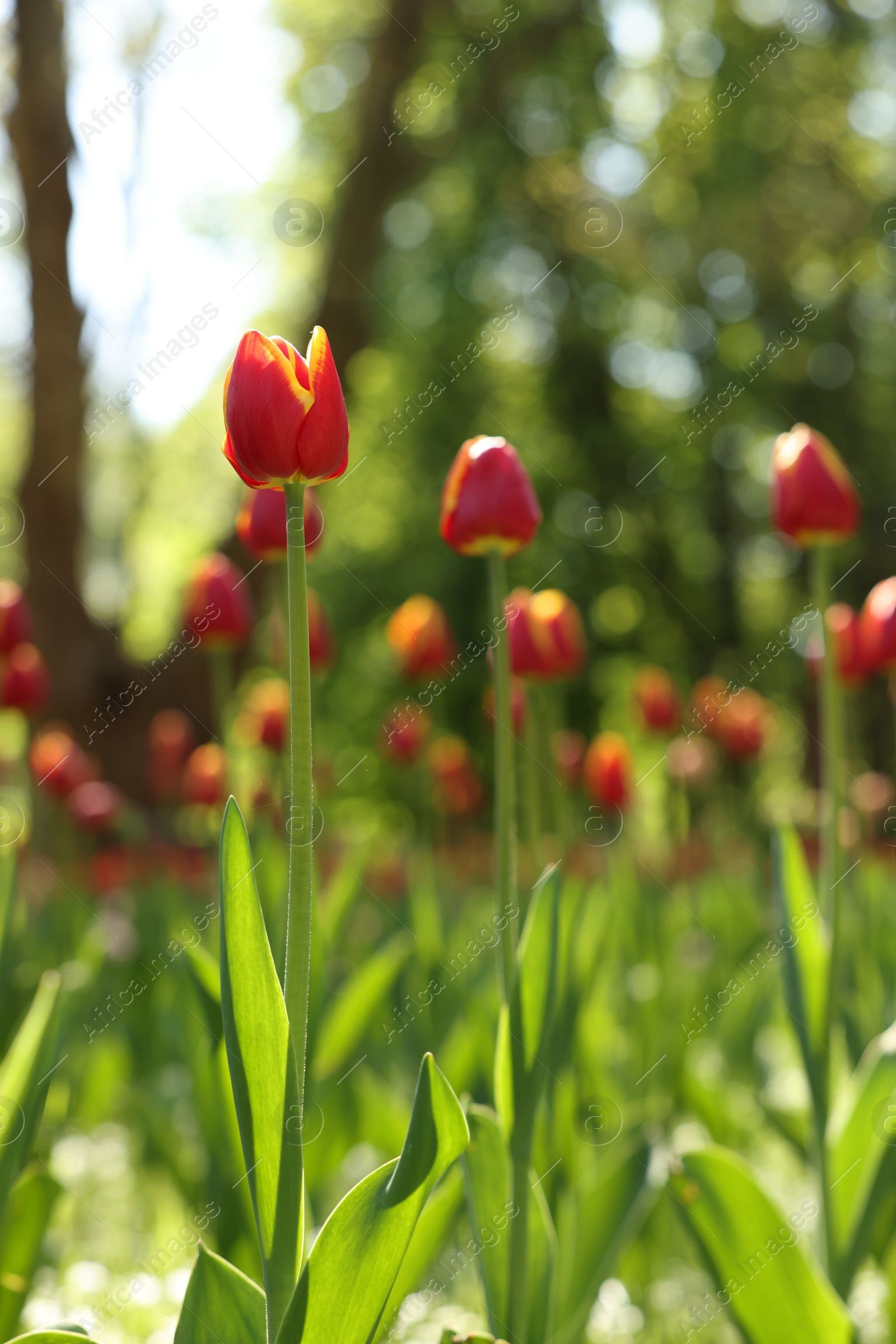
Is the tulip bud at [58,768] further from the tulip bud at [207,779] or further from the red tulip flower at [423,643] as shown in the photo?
the red tulip flower at [423,643]

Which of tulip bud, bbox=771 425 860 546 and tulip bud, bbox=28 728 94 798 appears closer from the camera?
tulip bud, bbox=771 425 860 546

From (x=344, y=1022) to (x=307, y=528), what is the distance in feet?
3.67

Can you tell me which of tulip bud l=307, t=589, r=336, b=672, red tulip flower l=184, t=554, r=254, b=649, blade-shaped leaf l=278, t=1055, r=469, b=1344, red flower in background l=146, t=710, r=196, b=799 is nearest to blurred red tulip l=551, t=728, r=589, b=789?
tulip bud l=307, t=589, r=336, b=672

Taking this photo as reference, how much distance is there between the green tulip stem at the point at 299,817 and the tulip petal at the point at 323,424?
0.05m

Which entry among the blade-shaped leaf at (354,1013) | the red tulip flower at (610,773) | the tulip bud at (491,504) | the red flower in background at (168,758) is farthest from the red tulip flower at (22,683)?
Answer: the tulip bud at (491,504)

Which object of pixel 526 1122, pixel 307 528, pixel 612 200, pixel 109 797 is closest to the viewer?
pixel 526 1122

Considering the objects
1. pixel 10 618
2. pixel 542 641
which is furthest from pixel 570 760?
pixel 10 618

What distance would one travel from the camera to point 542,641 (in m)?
2.10

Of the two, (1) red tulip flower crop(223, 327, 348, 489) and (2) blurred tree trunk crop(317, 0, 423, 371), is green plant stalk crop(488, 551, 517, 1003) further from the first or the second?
(2) blurred tree trunk crop(317, 0, 423, 371)

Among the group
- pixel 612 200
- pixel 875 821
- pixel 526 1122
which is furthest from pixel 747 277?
pixel 526 1122

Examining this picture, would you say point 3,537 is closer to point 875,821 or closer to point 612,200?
point 875,821

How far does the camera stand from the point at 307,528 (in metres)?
1.55

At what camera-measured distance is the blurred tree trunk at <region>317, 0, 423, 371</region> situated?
24.5 feet

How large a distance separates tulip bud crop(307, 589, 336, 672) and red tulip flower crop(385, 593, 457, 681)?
30 centimetres
